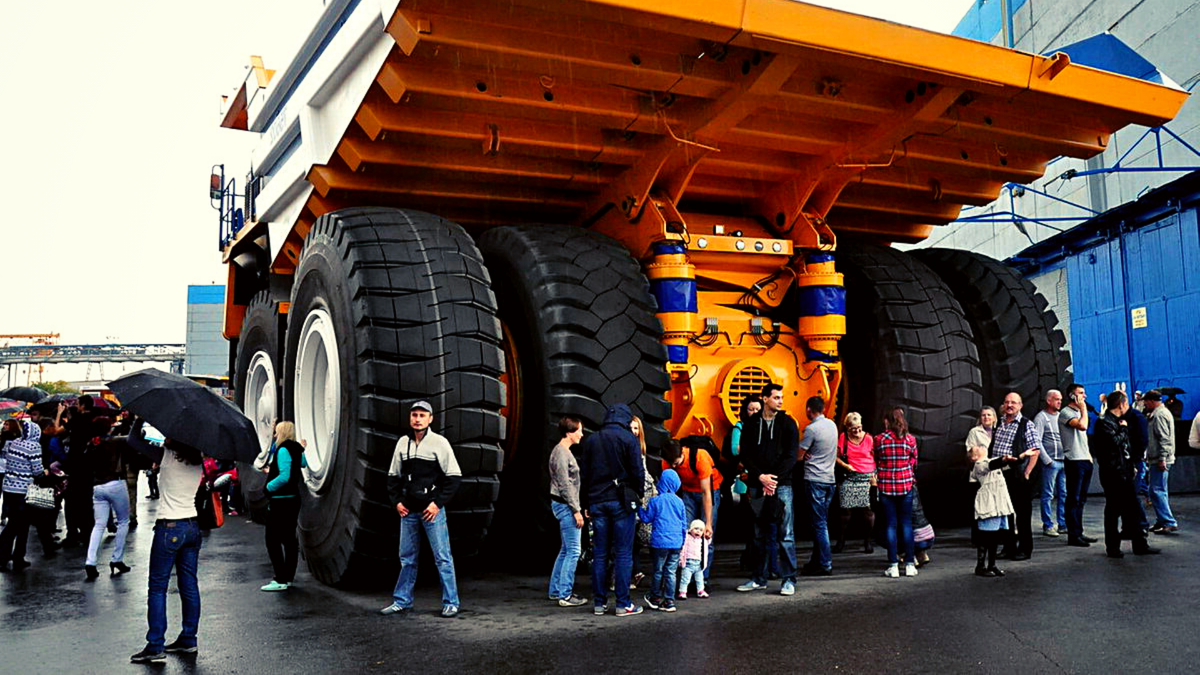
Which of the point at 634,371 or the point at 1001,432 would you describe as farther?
the point at 1001,432

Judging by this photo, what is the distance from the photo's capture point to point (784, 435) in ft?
22.5

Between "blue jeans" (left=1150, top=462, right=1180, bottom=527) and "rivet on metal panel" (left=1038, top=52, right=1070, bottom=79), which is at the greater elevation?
"rivet on metal panel" (left=1038, top=52, right=1070, bottom=79)

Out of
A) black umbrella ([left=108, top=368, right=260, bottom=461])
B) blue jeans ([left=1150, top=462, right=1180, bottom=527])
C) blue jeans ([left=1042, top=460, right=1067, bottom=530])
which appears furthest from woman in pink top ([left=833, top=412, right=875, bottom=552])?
black umbrella ([left=108, top=368, right=260, bottom=461])

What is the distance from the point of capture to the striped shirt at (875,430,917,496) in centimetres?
730

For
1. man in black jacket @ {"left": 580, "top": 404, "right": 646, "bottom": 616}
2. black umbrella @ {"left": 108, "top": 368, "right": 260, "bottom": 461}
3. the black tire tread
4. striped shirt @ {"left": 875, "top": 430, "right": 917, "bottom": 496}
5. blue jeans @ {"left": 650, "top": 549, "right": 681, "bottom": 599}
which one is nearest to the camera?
black umbrella @ {"left": 108, "top": 368, "right": 260, "bottom": 461}

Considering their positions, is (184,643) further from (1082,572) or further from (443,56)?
(1082,572)

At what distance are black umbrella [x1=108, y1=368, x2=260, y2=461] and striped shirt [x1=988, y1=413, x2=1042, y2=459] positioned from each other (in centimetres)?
556

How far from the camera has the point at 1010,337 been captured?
8.73 metres

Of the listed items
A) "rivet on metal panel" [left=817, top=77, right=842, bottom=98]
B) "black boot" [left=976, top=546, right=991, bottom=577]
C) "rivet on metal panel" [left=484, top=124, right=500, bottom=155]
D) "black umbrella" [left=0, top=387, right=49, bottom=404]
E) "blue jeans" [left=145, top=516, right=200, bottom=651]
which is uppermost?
"rivet on metal panel" [left=817, top=77, right=842, bottom=98]

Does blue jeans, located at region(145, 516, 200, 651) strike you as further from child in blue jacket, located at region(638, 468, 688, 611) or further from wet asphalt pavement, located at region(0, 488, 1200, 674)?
child in blue jacket, located at region(638, 468, 688, 611)

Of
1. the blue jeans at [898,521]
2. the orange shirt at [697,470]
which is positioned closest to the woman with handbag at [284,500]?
the orange shirt at [697,470]

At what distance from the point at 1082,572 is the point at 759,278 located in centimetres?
321

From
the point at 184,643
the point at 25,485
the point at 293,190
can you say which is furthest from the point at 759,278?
the point at 25,485

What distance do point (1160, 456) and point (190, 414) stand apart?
9091mm
